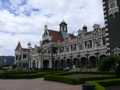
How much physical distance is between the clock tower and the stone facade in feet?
61.9

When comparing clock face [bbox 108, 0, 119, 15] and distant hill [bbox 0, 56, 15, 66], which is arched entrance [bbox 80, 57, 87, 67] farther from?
distant hill [bbox 0, 56, 15, 66]

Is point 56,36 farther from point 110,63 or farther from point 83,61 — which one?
point 110,63

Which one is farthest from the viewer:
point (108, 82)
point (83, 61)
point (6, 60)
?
point (6, 60)

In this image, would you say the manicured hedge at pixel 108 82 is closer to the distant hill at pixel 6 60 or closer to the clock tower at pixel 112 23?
the clock tower at pixel 112 23

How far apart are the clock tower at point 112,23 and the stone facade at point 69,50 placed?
18.9 m

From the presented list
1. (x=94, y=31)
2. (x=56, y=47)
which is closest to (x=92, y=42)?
(x=94, y=31)

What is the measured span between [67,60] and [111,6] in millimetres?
37655

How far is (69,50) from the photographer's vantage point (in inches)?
3031

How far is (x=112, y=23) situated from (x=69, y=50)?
36.7 m

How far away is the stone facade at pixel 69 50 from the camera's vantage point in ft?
210

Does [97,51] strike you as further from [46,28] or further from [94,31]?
[46,28]

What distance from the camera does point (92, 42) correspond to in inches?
2608

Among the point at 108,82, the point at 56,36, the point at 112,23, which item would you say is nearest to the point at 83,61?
the point at 56,36

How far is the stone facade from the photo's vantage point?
6397 centimetres
